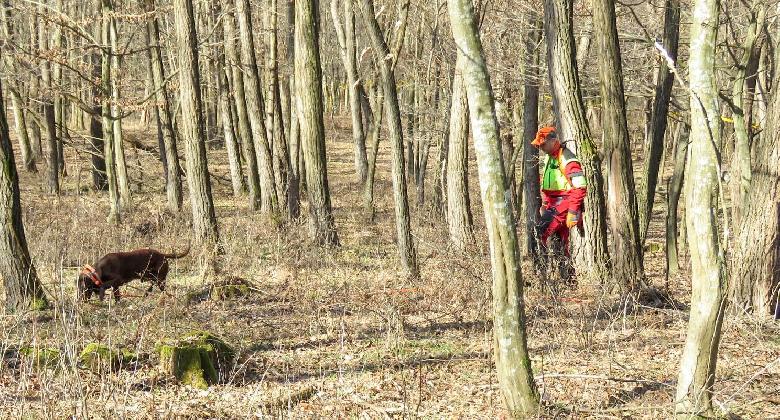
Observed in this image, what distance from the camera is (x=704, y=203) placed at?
4367mm

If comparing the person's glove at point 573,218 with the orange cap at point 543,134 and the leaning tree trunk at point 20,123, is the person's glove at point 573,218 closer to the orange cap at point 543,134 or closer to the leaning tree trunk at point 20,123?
the orange cap at point 543,134

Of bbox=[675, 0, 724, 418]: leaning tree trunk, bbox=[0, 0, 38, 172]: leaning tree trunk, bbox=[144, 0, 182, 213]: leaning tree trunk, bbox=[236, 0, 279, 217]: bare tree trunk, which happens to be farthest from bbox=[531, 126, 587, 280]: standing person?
bbox=[0, 0, 38, 172]: leaning tree trunk

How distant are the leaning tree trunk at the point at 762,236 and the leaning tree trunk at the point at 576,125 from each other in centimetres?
172

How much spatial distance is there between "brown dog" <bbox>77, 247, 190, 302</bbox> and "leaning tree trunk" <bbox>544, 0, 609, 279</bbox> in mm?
4993

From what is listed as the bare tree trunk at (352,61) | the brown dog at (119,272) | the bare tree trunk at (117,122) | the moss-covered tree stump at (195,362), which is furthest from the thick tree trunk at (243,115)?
the moss-covered tree stump at (195,362)

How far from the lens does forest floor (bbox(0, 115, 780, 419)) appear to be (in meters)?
5.58

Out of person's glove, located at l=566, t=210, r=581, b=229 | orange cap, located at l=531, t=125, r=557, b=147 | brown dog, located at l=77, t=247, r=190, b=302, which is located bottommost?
brown dog, located at l=77, t=247, r=190, b=302

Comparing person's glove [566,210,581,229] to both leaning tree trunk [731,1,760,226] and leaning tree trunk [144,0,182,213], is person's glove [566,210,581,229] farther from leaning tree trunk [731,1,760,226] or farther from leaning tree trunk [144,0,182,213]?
leaning tree trunk [144,0,182,213]

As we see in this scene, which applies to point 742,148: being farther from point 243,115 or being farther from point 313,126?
point 243,115

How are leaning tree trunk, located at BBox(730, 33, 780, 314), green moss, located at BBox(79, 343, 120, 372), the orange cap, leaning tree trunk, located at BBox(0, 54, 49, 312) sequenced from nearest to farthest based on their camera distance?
green moss, located at BBox(79, 343, 120, 372) < leaning tree trunk, located at BBox(730, 33, 780, 314) < leaning tree trunk, located at BBox(0, 54, 49, 312) < the orange cap

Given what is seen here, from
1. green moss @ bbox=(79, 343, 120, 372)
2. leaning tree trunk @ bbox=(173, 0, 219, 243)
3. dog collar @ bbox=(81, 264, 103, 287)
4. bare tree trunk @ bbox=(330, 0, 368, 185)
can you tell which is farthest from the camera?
bare tree trunk @ bbox=(330, 0, 368, 185)

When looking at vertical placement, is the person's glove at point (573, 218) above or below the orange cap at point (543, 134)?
below

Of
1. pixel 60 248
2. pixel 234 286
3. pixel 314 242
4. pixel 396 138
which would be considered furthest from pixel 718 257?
pixel 60 248

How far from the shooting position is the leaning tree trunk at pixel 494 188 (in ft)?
15.6
